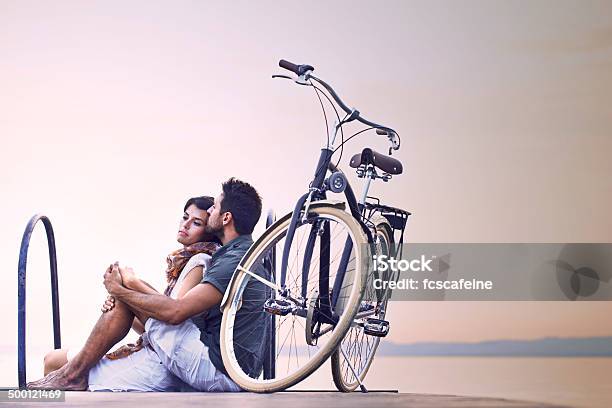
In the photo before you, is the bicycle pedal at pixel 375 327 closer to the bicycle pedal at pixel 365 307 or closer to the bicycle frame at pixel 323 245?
the bicycle pedal at pixel 365 307

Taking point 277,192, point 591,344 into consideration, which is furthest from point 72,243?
point 591,344

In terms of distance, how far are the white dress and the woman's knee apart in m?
0.24

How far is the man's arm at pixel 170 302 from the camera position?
4254 millimetres

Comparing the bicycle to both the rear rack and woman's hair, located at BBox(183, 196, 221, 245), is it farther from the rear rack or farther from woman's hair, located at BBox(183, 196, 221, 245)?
woman's hair, located at BBox(183, 196, 221, 245)

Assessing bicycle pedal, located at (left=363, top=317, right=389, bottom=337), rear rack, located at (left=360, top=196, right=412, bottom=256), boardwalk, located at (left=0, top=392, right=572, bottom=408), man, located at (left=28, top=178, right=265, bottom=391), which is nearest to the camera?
boardwalk, located at (left=0, top=392, right=572, bottom=408)

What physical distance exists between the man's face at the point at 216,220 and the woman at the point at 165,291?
31mm

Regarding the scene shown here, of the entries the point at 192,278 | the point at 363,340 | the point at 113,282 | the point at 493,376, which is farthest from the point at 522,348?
the point at 113,282

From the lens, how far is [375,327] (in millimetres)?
3914

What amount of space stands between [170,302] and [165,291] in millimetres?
253

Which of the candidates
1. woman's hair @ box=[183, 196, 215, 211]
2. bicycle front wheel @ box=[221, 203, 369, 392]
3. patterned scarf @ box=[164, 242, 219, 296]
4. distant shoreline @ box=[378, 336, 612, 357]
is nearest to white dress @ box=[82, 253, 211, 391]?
patterned scarf @ box=[164, 242, 219, 296]

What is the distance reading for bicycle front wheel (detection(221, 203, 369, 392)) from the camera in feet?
11.6

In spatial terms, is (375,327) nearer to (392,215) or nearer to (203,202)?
(392,215)

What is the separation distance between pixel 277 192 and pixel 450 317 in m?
1.01

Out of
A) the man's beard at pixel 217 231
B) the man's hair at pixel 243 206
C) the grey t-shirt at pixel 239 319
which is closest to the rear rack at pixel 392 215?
the grey t-shirt at pixel 239 319
